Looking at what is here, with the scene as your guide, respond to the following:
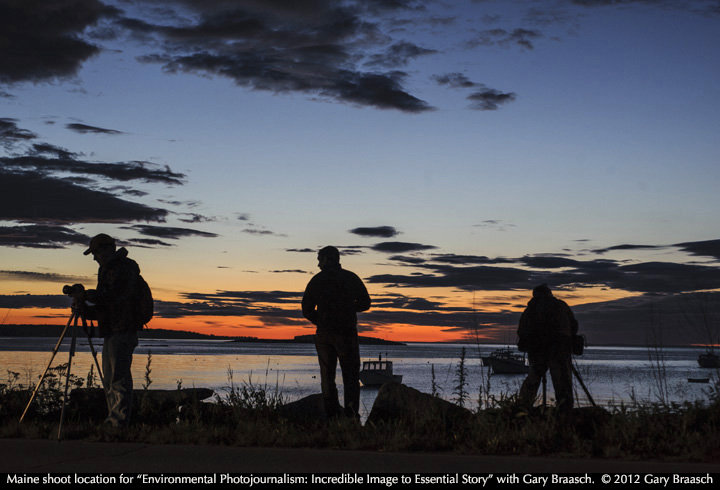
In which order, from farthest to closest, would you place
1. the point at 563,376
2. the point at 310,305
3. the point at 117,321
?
the point at 563,376, the point at 310,305, the point at 117,321

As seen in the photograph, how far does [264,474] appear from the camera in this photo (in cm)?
602

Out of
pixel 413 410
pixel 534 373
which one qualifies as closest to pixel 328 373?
pixel 413 410

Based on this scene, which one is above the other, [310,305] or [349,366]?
[310,305]

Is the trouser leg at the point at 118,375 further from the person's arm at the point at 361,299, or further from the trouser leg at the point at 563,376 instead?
the trouser leg at the point at 563,376

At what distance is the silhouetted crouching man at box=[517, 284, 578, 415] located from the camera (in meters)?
10.5

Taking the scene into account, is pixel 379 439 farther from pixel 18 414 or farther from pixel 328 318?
pixel 18 414

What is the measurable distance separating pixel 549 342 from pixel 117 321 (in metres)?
6.08

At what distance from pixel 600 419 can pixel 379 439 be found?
248 cm

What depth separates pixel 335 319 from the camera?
9.48 m

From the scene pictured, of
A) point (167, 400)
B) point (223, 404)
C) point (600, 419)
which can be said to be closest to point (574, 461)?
point (600, 419)

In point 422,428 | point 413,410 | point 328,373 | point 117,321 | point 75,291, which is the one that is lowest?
point 422,428
